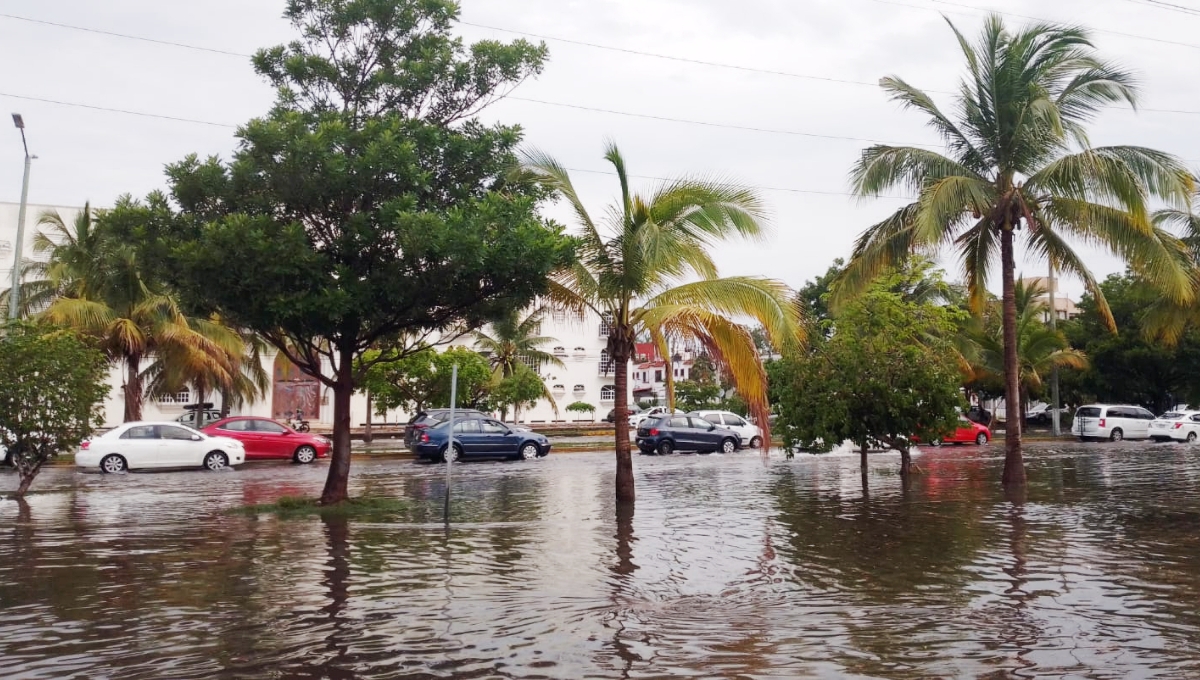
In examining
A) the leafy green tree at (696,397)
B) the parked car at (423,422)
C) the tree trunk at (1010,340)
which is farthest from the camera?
the leafy green tree at (696,397)

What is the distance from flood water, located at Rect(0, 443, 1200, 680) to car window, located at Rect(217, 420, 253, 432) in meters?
10.9

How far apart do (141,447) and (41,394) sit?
7.20 meters

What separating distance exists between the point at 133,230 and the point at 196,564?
598 cm

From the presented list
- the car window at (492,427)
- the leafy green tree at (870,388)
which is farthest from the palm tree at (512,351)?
the leafy green tree at (870,388)

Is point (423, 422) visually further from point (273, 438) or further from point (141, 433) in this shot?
point (141, 433)

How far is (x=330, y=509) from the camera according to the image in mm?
16094

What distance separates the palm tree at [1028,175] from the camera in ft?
57.0

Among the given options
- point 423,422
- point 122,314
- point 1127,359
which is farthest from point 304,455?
point 1127,359

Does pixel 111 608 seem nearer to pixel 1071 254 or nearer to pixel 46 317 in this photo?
pixel 1071 254

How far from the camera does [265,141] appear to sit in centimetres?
1398

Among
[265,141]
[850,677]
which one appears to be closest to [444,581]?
[850,677]

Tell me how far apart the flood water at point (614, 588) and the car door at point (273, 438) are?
10843mm

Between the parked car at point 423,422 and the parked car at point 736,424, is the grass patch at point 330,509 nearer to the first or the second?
the parked car at point 423,422

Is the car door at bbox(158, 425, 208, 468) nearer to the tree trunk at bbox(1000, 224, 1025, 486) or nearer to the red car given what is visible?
the red car
